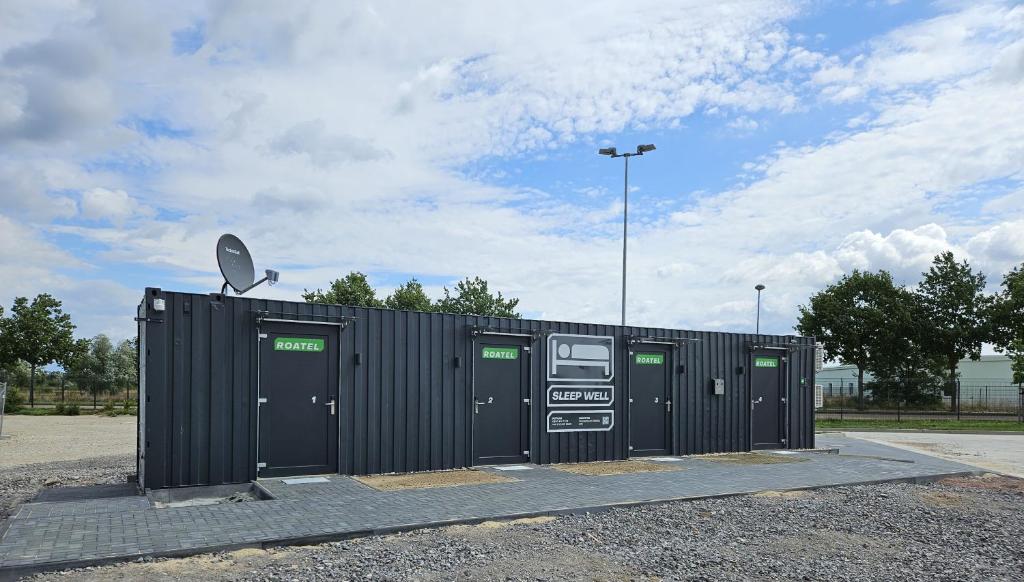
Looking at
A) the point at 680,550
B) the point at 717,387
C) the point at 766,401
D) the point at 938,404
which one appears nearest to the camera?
the point at 680,550

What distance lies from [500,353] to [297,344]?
130 inches

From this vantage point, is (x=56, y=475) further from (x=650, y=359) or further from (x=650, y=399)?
(x=650, y=359)

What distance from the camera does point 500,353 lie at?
12391 millimetres

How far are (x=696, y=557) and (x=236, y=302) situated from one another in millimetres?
6457

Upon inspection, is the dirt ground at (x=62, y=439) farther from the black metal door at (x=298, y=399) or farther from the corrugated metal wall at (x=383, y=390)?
the black metal door at (x=298, y=399)

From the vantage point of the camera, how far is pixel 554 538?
7.17 m

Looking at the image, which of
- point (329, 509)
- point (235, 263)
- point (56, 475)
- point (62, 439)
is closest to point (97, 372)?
point (62, 439)

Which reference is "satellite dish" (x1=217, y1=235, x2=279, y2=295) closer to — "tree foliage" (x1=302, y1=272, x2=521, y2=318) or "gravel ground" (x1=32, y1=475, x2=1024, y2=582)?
"gravel ground" (x1=32, y1=475, x2=1024, y2=582)

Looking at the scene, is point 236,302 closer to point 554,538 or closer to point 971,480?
point 554,538

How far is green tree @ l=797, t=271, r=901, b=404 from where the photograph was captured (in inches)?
1580

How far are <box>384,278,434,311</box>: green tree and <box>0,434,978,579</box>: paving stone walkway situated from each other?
2706 cm

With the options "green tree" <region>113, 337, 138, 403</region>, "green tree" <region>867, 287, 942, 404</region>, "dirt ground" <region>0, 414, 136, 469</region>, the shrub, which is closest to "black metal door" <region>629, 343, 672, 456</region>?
"dirt ground" <region>0, 414, 136, 469</region>

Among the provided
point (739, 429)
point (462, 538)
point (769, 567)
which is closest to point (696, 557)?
point (769, 567)

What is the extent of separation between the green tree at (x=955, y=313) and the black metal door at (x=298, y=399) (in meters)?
37.4
